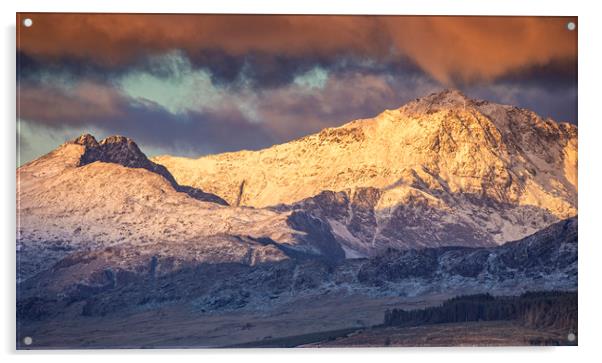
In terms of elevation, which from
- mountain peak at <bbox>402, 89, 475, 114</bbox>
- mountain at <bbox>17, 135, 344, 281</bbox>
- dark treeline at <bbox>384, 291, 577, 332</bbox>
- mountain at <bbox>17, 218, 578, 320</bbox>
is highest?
mountain peak at <bbox>402, 89, 475, 114</bbox>

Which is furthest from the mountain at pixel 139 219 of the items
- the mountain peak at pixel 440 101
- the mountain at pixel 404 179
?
the mountain peak at pixel 440 101

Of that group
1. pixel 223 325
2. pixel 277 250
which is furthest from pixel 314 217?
pixel 223 325

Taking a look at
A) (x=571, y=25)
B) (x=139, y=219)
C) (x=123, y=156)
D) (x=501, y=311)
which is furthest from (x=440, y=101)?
(x=571, y=25)

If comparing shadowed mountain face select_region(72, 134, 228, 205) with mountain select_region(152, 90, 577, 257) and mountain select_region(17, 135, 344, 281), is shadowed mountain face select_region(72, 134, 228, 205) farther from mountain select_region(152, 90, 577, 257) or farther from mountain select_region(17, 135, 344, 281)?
mountain select_region(152, 90, 577, 257)

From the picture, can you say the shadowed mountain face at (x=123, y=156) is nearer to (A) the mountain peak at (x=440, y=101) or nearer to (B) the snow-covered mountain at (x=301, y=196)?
(B) the snow-covered mountain at (x=301, y=196)

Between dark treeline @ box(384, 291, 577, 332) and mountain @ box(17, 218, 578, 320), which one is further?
mountain @ box(17, 218, 578, 320)

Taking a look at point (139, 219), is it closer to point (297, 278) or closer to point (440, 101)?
point (297, 278)

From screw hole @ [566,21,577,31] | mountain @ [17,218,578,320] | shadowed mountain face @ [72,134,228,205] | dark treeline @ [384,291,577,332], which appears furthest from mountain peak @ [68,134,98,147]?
screw hole @ [566,21,577,31]

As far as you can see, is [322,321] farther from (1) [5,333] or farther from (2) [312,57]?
(1) [5,333]
